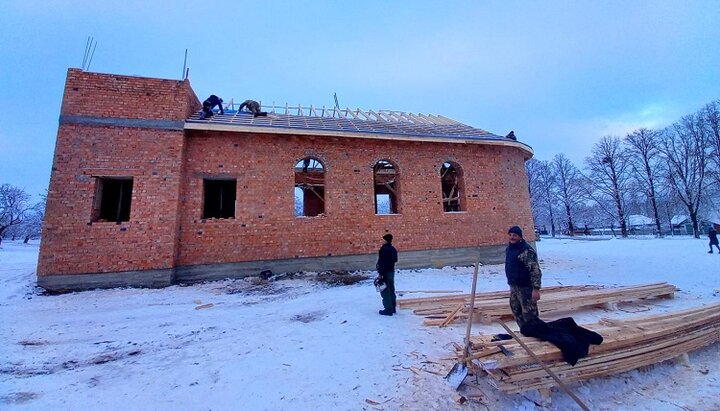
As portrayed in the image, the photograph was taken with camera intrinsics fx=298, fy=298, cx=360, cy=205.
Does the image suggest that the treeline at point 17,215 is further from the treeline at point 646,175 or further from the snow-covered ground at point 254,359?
the treeline at point 646,175

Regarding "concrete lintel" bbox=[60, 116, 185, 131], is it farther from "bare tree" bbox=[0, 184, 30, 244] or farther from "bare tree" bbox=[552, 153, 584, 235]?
"bare tree" bbox=[552, 153, 584, 235]

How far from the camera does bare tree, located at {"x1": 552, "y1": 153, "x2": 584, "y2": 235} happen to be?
3231cm

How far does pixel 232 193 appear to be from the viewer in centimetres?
1106

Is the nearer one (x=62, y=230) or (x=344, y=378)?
(x=344, y=378)

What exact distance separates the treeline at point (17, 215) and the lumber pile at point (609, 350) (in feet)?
125

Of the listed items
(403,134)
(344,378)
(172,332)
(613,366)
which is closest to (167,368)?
(172,332)

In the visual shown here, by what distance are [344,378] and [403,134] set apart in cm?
879

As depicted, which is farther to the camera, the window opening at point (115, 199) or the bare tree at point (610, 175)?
the bare tree at point (610, 175)

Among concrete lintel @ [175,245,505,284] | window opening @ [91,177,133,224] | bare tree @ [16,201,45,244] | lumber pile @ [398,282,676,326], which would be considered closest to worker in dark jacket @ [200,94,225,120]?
window opening @ [91,177,133,224]

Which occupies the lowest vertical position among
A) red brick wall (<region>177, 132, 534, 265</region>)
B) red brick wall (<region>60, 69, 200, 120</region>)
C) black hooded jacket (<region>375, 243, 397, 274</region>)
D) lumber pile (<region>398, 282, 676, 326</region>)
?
lumber pile (<region>398, 282, 676, 326</region>)

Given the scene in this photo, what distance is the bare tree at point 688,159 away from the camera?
23.8 meters

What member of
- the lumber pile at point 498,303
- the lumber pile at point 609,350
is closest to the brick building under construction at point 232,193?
the lumber pile at point 498,303

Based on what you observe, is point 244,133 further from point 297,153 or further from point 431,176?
point 431,176

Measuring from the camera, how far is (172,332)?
5078 mm
